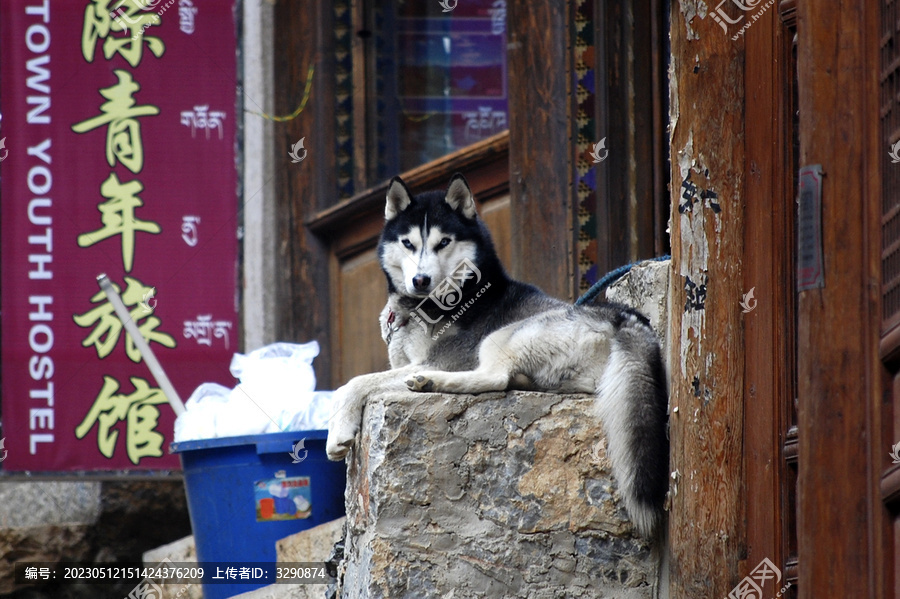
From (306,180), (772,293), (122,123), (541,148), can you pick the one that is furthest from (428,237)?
(122,123)

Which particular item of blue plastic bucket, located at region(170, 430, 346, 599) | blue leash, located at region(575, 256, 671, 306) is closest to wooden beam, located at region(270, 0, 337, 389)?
blue plastic bucket, located at region(170, 430, 346, 599)

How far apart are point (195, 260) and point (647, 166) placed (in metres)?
2.78

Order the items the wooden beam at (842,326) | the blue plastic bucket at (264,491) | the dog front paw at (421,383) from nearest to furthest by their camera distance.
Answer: the wooden beam at (842,326) < the dog front paw at (421,383) < the blue plastic bucket at (264,491)

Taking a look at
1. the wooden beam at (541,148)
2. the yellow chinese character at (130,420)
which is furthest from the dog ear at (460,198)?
the yellow chinese character at (130,420)

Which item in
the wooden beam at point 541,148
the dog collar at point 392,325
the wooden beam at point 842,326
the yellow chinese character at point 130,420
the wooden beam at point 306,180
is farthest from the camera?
the wooden beam at point 306,180

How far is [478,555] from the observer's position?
131 inches

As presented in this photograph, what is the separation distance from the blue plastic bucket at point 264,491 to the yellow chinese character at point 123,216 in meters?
2.35

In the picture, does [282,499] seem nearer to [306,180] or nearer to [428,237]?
[428,237]

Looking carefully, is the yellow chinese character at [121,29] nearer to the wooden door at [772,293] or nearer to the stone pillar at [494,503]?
the stone pillar at [494,503]

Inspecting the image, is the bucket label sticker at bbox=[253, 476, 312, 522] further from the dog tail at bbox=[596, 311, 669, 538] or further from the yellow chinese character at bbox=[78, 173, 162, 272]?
the yellow chinese character at bbox=[78, 173, 162, 272]

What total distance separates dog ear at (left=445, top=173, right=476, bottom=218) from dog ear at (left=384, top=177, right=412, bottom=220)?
154 millimetres

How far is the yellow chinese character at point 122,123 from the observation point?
648cm

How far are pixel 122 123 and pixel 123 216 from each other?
525 mm

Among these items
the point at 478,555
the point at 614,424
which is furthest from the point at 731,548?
the point at 478,555
